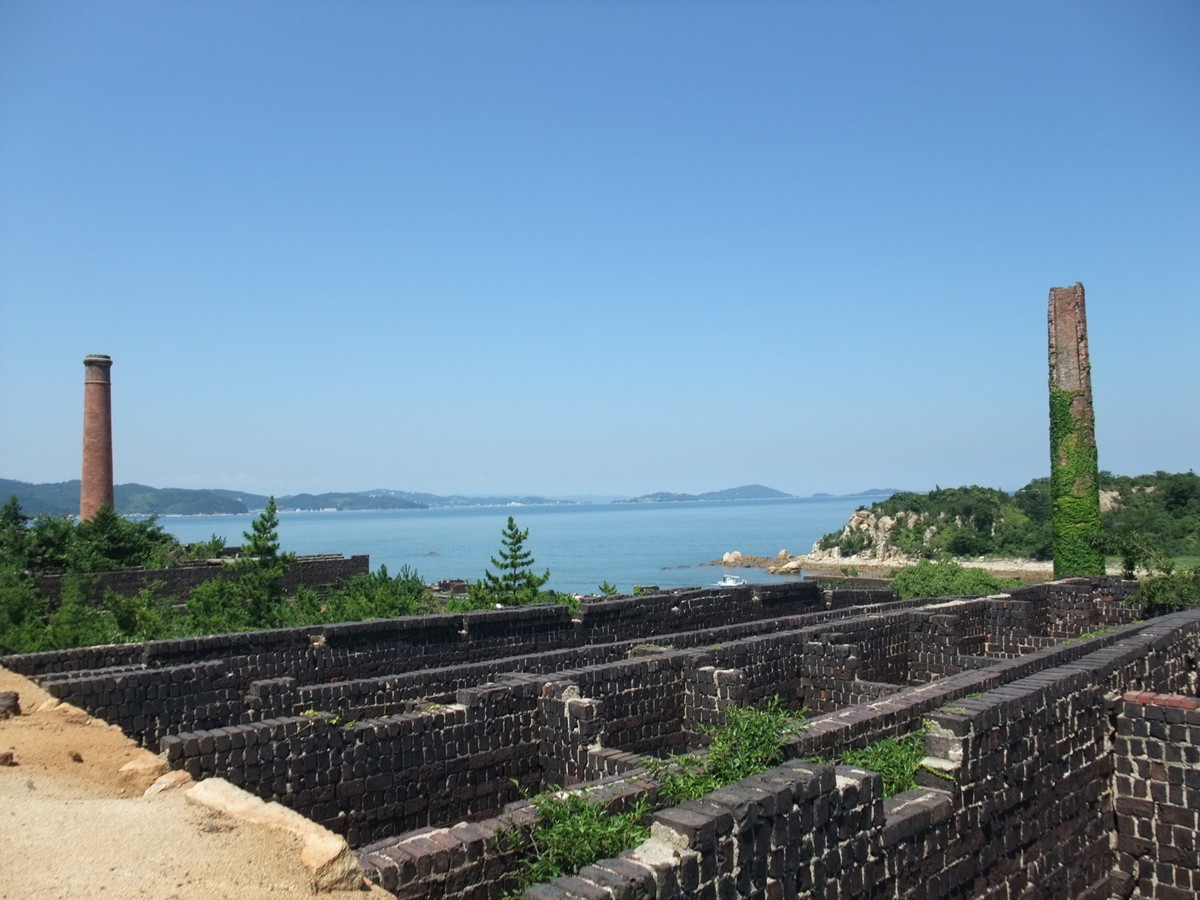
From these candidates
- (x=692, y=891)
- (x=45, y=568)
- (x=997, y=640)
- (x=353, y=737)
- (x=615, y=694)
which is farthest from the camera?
Answer: (x=45, y=568)

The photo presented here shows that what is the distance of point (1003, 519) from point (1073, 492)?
38874 mm

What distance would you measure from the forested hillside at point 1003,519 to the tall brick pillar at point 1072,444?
19.8 m

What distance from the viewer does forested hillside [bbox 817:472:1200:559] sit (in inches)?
2045

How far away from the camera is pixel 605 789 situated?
6.14m

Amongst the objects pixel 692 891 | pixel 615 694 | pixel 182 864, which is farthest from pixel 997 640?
pixel 182 864

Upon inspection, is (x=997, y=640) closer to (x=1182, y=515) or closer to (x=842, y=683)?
(x=842, y=683)

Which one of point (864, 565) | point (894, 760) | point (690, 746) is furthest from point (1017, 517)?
point (894, 760)

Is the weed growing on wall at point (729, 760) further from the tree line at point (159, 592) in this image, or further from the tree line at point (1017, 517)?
the tree line at point (1017, 517)

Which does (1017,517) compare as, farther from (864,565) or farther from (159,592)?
(159,592)

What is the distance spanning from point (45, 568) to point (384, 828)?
68.3 feet

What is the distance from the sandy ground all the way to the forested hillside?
47.0 meters

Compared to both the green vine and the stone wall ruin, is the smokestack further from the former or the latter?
the green vine

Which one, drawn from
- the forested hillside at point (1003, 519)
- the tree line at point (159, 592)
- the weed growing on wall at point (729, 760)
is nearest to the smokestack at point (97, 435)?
the tree line at point (159, 592)

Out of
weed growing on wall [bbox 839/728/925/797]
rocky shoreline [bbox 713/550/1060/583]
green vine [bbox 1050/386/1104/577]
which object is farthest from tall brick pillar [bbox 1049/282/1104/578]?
weed growing on wall [bbox 839/728/925/797]
